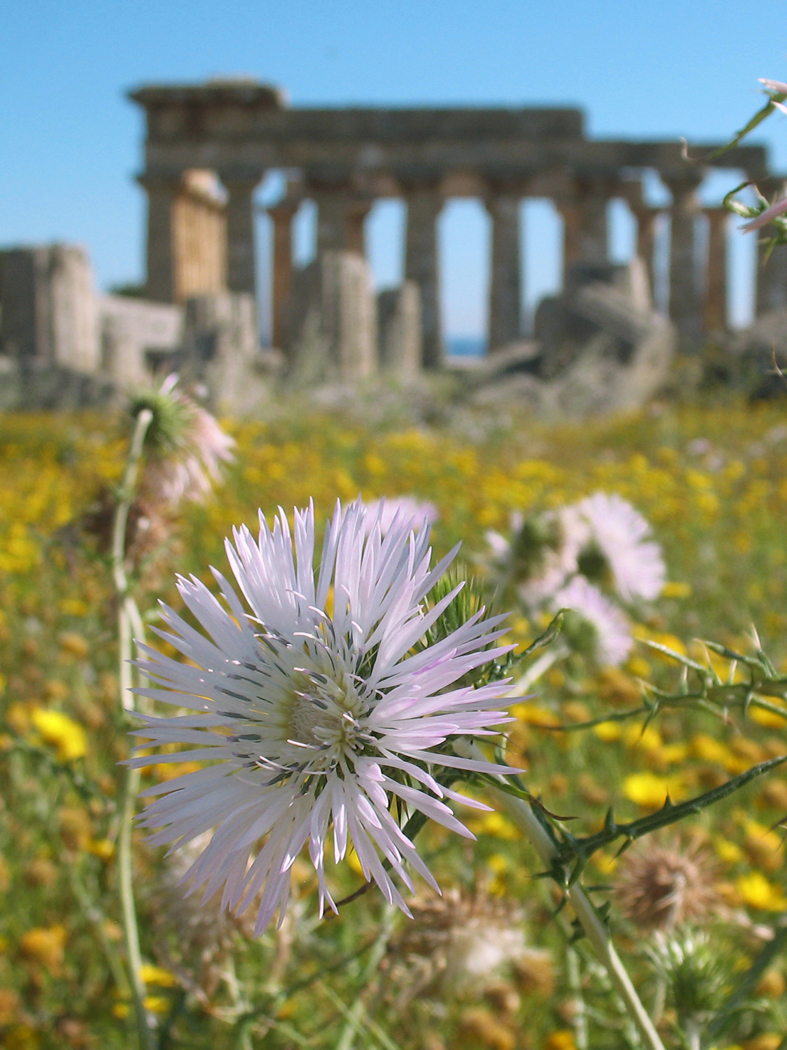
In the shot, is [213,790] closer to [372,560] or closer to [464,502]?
[372,560]

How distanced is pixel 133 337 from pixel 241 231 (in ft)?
35.9

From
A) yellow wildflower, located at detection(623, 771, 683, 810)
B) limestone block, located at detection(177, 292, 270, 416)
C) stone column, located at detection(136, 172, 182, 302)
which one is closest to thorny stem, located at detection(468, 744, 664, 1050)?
yellow wildflower, located at detection(623, 771, 683, 810)

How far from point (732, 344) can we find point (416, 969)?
43.0 ft

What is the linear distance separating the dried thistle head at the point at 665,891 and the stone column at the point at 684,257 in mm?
26345

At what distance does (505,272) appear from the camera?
83.7 feet

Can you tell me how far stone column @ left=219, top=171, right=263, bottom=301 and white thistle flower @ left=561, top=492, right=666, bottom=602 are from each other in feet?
80.0

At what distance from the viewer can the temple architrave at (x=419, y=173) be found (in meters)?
24.0

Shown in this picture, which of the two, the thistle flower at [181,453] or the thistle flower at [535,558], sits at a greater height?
the thistle flower at [181,453]

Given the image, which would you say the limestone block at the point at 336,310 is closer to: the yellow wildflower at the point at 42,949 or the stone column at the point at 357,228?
the stone column at the point at 357,228

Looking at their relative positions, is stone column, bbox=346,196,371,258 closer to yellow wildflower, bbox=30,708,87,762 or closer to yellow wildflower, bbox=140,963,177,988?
yellow wildflower, bbox=30,708,87,762

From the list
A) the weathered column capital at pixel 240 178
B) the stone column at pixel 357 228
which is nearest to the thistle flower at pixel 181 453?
A: the weathered column capital at pixel 240 178

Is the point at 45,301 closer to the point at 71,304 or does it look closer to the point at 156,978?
the point at 71,304

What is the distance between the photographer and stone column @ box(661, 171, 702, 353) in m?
26.2

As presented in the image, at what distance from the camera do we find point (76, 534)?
59.9 inches
